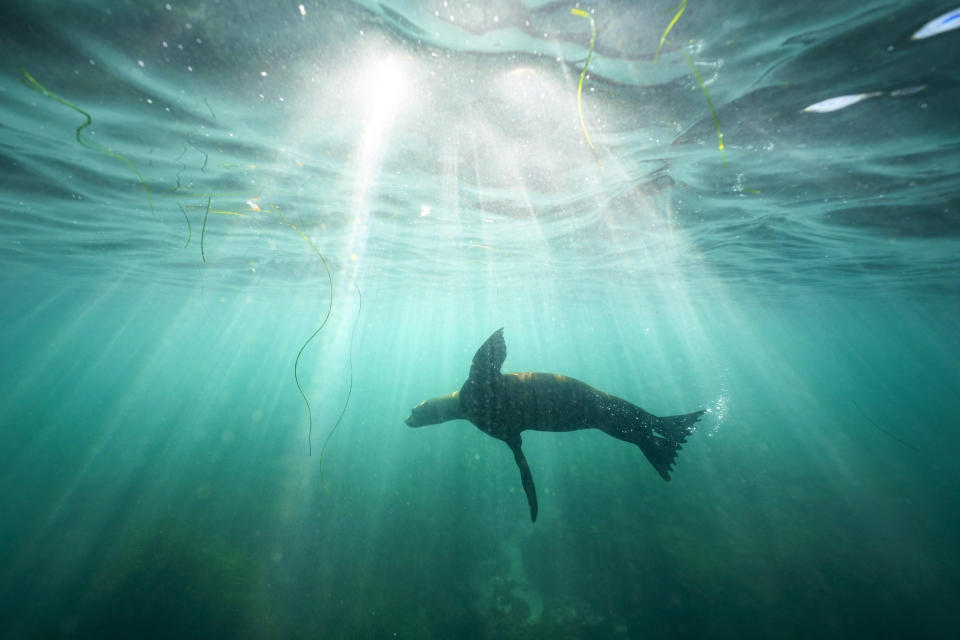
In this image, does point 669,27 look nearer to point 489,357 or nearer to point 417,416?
point 489,357

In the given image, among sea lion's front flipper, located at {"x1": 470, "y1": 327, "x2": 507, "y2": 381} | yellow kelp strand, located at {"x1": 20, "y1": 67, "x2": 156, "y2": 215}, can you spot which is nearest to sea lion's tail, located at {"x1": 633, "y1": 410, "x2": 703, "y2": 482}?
sea lion's front flipper, located at {"x1": 470, "y1": 327, "x2": 507, "y2": 381}

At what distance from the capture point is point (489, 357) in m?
4.86

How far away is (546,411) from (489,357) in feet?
4.51

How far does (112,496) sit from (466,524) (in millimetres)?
14346

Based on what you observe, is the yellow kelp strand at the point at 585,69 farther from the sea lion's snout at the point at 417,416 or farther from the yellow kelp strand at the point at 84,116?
the sea lion's snout at the point at 417,416

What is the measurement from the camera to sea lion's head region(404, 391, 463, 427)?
679 centimetres

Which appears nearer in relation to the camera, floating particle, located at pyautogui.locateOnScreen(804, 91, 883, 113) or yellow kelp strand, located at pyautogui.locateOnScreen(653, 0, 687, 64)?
yellow kelp strand, located at pyautogui.locateOnScreen(653, 0, 687, 64)

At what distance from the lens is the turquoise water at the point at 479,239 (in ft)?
14.4

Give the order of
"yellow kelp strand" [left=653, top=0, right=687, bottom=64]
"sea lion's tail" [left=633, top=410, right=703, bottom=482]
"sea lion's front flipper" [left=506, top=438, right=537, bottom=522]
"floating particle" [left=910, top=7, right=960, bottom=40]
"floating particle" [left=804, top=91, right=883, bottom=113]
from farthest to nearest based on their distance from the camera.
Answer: "sea lion's tail" [left=633, top=410, right=703, bottom=482] < "sea lion's front flipper" [left=506, top=438, right=537, bottom=522] < "floating particle" [left=804, top=91, right=883, bottom=113] < "floating particle" [left=910, top=7, right=960, bottom=40] < "yellow kelp strand" [left=653, top=0, right=687, bottom=64]

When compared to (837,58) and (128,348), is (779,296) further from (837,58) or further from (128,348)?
(128,348)

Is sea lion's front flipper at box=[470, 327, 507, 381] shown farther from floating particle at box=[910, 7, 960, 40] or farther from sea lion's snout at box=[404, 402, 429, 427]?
floating particle at box=[910, 7, 960, 40]

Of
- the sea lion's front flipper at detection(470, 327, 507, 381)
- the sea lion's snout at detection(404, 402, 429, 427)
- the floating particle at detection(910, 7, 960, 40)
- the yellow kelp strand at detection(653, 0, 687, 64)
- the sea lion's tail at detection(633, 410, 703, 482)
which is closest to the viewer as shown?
the yellow kelp strand at detection(653, 0, 687, 64)

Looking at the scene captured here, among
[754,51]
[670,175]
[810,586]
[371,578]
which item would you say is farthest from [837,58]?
[371,578]

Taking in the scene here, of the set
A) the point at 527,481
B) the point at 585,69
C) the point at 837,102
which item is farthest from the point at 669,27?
the point at 527,481
